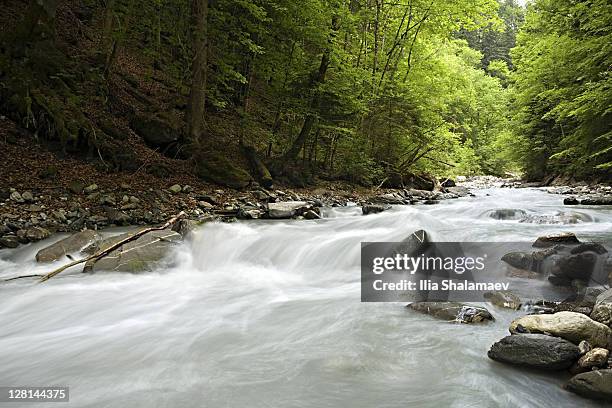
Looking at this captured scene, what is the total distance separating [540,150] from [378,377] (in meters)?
18.9

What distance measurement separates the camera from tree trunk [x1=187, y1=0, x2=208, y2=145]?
919 centimetres

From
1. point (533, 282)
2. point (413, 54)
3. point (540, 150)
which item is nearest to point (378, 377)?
point (533, 282)

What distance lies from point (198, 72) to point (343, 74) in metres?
4.09

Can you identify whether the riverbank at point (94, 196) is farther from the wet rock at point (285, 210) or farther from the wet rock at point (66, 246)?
the wet rock at point (66, 246)

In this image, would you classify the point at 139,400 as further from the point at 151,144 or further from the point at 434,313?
the point at 151,144

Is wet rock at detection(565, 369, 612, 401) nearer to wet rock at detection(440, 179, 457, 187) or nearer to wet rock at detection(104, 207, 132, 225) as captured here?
wet rock at detection(104, 207, 132, 225)

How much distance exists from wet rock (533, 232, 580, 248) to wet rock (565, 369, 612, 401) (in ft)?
10.0

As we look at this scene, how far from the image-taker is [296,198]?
1046 cm

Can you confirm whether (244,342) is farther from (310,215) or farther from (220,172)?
(220,172)

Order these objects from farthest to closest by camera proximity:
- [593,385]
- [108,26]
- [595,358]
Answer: [108,26] → [595,358] → [593,385]

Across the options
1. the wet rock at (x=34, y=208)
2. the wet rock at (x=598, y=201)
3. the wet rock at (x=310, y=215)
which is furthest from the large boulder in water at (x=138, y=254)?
the wet rock at (x=598, y=201)

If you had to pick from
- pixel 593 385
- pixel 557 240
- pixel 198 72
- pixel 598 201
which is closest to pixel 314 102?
pixel 198 72

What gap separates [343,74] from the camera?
11.2 metres

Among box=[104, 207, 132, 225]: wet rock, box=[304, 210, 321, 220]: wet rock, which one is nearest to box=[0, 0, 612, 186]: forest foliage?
box=[104, 207, 132, 225]: wet rock
